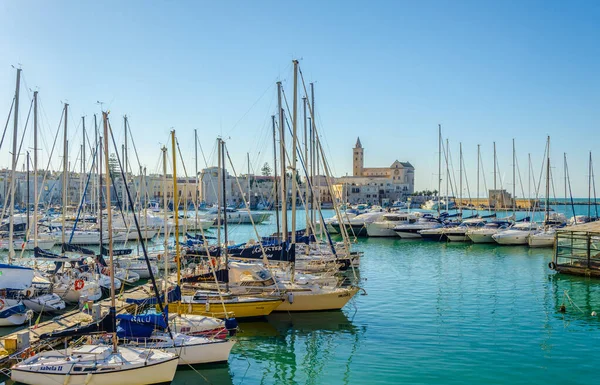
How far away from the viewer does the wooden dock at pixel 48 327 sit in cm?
1688

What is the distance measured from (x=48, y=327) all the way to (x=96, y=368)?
6.46m

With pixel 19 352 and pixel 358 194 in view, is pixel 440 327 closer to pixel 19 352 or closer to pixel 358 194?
pixel 19 352

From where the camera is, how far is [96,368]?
14969mm

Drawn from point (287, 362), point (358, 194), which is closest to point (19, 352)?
point (287, 362)

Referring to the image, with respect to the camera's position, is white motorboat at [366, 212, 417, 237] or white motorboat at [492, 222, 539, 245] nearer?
white motorboat at [492, 222, 539, 245]

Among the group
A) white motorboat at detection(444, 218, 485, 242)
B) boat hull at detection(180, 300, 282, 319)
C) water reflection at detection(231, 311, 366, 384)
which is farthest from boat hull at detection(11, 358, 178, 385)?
white motorboat at detection(444, 218, 485, 242)

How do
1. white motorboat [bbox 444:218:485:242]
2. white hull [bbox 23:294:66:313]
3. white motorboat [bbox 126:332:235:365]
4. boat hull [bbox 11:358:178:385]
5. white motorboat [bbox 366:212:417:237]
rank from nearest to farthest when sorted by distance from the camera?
1. boat hull [bbox 11:358:178:385]
2. white motorboat [bbox 126:332:235:365]
3. white hull [bbox 23:294:66:313]
4. white motorboat [bbox 444:218:485:242]
5. white motorboat [bbox 366:212:417:237]

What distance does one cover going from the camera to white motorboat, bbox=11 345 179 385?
14875 millimetres

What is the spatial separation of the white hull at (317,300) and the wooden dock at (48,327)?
6458mm

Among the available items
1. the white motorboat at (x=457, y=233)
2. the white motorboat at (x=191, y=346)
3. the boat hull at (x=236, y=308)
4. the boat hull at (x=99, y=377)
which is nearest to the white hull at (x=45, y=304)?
the boat hull at (x=236, y=308)

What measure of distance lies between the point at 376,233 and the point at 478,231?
1265 centimetres

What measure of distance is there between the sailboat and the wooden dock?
1.42 meters

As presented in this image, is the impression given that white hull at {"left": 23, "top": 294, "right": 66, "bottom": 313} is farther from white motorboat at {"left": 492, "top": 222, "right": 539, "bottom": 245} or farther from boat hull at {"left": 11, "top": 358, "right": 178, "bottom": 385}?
white motorboat at {"left": 492, "top": 222, "right": 539, "bottom": 245}

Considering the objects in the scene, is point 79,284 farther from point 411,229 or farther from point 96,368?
point 411,229
